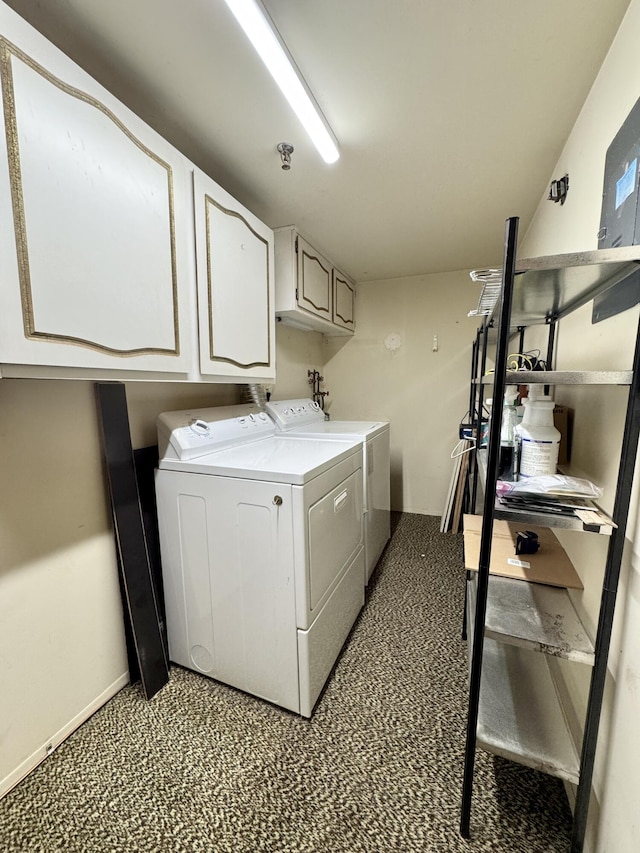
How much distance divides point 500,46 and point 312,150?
0.73 metres

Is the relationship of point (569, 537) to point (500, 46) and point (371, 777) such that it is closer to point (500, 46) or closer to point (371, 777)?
point (371, 777)

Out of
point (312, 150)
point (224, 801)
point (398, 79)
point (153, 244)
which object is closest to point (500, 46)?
point (398, 79)

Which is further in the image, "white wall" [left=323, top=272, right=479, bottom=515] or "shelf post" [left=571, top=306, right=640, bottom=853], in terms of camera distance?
"white wall" [left=323, top=272, right=479, bottom=515]

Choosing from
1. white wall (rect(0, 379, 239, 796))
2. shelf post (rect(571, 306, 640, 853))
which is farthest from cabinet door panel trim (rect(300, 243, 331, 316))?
shelf post (rect(571, 306, 640, 853))

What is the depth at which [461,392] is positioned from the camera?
3078 mm

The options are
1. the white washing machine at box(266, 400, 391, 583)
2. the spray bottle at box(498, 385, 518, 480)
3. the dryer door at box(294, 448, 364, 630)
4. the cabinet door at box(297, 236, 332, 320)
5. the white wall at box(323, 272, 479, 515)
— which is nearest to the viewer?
the spray bottle at box(498, 385, 518, 480)

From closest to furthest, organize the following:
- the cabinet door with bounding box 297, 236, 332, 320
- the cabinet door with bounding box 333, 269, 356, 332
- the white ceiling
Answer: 1. the white ceiling
2. the cabinet door with bounding box 297, 236, 332, 320
3. the cabinet door with bounding box 333, 269, 356, 332

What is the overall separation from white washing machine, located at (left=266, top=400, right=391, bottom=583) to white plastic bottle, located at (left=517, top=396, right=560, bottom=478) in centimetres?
102

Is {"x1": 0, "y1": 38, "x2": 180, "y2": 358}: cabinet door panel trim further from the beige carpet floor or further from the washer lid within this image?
the beige carpet floor

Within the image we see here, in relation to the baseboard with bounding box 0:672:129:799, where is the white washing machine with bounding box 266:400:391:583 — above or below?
above

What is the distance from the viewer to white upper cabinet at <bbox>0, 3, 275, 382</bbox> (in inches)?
30.3

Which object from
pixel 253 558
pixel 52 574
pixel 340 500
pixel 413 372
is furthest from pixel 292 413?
pixel 52 574

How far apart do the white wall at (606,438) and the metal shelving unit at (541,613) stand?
2.1 inches

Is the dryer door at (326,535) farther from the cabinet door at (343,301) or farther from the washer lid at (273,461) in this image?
the cabinet door at (343,301)
